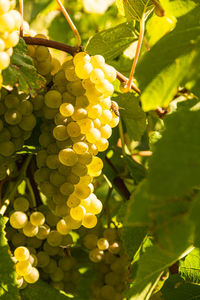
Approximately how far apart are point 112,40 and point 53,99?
316mm

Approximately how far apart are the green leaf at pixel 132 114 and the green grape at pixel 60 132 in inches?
10.3

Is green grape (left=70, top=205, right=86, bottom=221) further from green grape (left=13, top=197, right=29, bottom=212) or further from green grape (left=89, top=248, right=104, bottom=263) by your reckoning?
green grape (left=89, top=248, right=104, bottom=263)

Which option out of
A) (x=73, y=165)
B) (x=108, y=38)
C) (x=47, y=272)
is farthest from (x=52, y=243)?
(x=108, y=38)

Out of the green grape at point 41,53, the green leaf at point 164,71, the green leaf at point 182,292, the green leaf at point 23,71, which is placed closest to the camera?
the green leaf at point 164,71

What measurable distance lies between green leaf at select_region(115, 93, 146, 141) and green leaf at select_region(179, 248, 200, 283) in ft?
1.02

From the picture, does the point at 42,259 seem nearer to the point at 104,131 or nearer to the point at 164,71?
the point at 104,131

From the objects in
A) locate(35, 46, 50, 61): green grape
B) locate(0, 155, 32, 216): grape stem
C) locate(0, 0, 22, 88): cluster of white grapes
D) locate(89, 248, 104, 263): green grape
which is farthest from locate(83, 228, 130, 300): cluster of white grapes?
locate(0, 0, 22, 88): cluster of white grapes

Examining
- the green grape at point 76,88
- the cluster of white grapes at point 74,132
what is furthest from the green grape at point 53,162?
the green grape at point 76,88

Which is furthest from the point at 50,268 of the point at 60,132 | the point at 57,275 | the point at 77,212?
the point at 60,132

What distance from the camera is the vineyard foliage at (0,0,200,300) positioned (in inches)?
19.6

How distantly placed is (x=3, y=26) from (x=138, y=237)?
0.50 meters

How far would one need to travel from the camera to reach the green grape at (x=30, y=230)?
0.89 meters

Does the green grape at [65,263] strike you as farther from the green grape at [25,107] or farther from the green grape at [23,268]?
the green grape at [25,107]

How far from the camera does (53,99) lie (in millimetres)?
766
